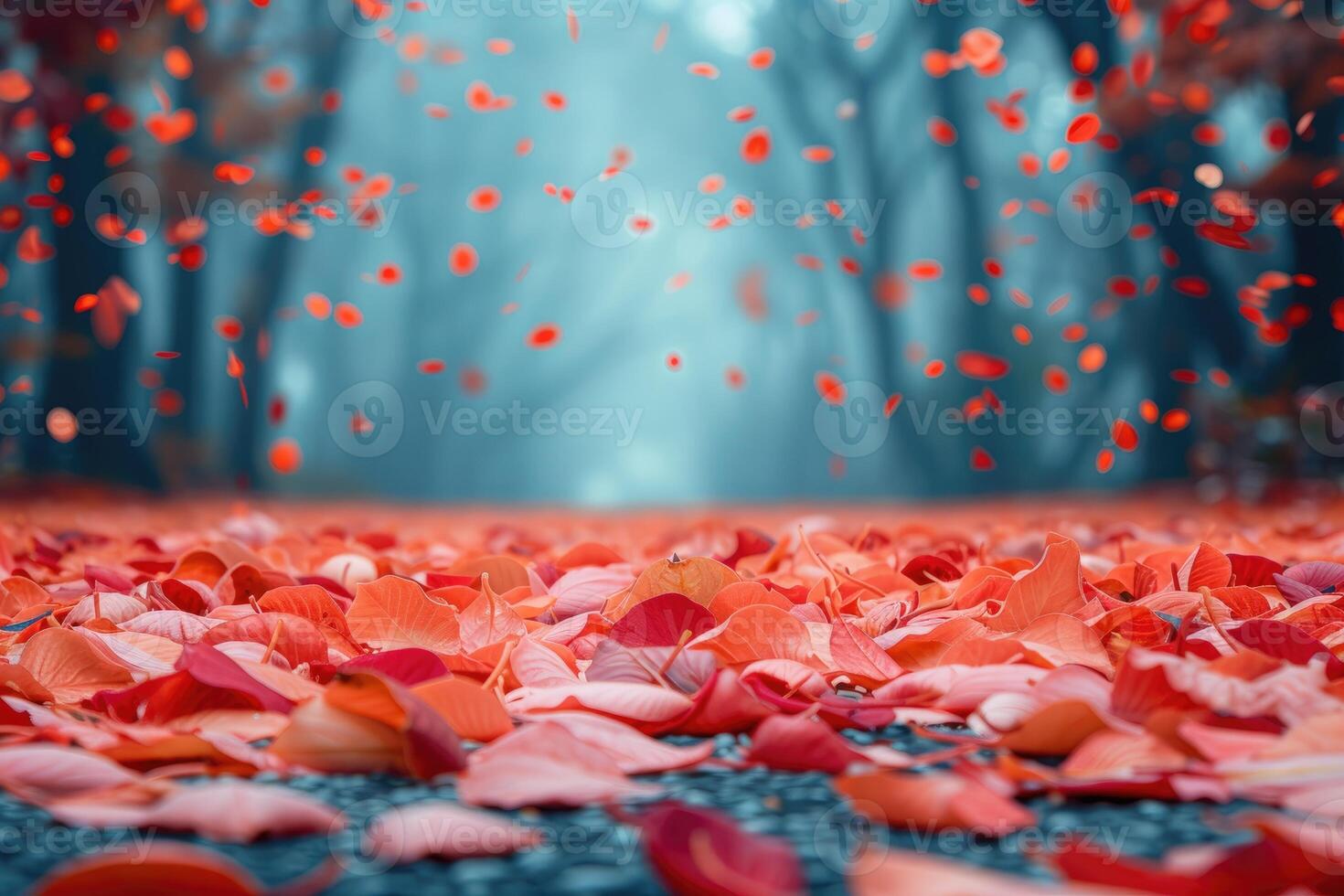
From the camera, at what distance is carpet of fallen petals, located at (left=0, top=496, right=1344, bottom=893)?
47 centimetres

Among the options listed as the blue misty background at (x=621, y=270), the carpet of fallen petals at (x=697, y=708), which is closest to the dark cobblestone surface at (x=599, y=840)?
the carpet of fallen petals at (x=697, y=708)

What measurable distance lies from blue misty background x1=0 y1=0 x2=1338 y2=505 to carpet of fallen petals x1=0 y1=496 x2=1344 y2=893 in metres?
4.62

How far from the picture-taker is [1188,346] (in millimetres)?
6895

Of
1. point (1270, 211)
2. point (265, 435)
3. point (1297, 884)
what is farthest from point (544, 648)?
point (265, 435)

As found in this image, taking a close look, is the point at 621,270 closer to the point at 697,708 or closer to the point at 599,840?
the point at 697,708

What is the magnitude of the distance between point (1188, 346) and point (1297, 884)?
723 centimetres

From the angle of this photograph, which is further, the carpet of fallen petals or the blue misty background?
the blue misty background

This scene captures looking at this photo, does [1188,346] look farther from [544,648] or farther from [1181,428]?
[544,648]

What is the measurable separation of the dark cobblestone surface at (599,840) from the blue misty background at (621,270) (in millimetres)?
4917

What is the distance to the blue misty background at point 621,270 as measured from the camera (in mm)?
6617

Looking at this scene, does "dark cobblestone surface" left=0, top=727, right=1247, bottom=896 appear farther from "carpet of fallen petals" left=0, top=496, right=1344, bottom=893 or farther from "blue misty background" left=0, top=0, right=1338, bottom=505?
"blue misty background" left=0, top=0, right=1338, bottom=505

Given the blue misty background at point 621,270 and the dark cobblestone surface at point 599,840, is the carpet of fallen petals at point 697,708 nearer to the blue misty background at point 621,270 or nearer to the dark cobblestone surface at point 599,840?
the dark cobblestone surface at point 599,840

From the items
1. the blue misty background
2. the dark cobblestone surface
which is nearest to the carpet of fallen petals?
the dark cobblestone surface

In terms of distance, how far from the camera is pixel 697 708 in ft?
2.16
